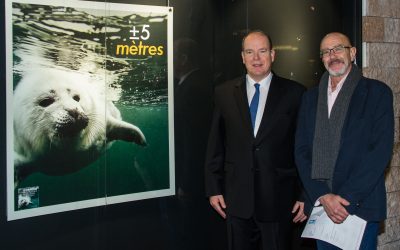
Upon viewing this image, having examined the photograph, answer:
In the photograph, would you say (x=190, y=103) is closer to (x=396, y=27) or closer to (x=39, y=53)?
(x=39, y=53)

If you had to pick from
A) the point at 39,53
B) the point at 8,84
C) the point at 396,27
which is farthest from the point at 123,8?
the point at 396,27

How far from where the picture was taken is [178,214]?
3.26 metres

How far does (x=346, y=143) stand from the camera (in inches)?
98.3

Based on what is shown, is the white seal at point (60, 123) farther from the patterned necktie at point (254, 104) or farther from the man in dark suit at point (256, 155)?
the patterned necktie at point (254, 104)

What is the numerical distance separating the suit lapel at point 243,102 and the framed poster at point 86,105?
463 millimetres

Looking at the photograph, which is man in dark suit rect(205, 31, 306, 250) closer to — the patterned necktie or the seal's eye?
the patterned necktie

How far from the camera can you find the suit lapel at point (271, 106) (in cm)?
283

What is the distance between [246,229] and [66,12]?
5.37 feet

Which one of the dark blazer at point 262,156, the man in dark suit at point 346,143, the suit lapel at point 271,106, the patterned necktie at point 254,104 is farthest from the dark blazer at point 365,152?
the patterned necktie at point 254,104

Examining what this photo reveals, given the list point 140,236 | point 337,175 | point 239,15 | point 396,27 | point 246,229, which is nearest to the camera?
point 337,175

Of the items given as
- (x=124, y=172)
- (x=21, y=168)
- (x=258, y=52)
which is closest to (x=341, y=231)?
(x=258, y=52)

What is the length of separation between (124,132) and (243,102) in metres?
0.75

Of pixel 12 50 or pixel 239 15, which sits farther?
pixel 239 15

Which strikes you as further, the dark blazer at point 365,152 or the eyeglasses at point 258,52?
the eyeglasses at point 258,52
